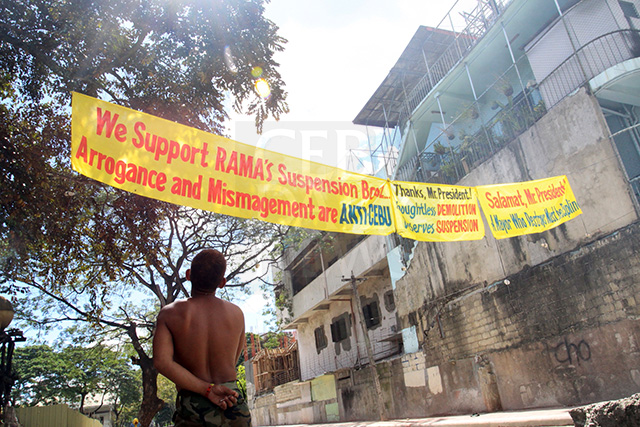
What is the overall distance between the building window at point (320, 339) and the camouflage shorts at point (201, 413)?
2047 centimetres

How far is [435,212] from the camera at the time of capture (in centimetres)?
666

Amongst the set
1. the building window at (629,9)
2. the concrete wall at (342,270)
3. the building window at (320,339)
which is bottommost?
the building window at (320,339)

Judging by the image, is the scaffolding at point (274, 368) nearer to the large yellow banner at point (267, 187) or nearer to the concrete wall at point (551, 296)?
the concrete wall at point (551, 296)

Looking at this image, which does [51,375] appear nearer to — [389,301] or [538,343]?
[389,301]

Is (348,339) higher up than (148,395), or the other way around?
(348,339)

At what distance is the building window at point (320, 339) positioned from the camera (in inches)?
869

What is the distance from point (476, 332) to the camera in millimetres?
10992

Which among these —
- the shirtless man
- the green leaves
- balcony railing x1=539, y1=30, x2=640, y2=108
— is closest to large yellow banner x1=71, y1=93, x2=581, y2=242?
the shirtless man

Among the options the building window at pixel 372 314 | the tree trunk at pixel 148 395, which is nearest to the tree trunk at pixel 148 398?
the tree trunk at pixel 148 395

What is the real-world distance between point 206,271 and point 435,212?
4.95m

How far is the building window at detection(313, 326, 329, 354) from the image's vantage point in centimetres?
2206

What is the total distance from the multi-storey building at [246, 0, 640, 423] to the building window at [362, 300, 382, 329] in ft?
0.36

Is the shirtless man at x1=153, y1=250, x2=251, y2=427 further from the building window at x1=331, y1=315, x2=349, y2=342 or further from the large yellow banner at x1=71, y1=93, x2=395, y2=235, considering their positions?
the building window at x1=331, y1=315, x2=349, y2=342

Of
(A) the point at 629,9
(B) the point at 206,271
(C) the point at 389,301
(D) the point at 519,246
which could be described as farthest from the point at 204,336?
(C) the point at 389,301
